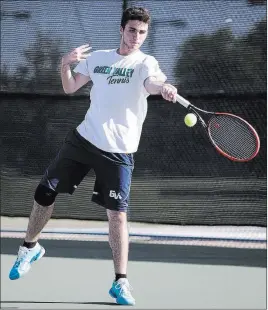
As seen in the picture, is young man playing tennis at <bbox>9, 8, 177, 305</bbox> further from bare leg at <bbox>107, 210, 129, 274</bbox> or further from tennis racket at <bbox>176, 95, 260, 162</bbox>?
tennis racket at <bbox>176, 95, 260, 162</bbox>

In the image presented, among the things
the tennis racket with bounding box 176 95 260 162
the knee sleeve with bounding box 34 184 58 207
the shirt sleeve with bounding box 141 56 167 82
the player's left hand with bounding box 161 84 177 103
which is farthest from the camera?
the tennis racket with bounding box 176 95 260 162

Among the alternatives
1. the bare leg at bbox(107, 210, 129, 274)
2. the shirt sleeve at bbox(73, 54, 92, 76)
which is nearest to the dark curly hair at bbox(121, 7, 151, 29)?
the shirt sleeve at bbox(73, 54, 92, 76)

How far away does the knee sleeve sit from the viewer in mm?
3734

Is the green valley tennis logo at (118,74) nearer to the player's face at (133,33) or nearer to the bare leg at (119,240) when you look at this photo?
the player's face at (133,33)

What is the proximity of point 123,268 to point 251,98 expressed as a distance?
1903 millimetres

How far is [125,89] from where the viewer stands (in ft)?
11.8

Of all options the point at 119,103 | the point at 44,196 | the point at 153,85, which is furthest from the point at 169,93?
the point at 44,196

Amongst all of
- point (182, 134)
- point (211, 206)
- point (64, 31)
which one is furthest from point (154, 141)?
point (64, 31)

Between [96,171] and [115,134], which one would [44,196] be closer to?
[96,171]

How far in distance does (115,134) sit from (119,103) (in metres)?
0.13

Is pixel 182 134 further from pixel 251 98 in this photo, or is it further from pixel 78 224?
pixel 78 224

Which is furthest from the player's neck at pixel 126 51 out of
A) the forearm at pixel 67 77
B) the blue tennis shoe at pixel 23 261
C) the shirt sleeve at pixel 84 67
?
the blue tennis shoe at pixel 23 261

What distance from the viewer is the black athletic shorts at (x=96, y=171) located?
3.60 metres

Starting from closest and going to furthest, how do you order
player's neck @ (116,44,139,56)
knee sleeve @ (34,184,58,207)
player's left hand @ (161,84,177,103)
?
player's left hand @ (161,84,177,103)
player's neck @ (116,44,139,56)
knee sleeve @ (34,184,58,207)
